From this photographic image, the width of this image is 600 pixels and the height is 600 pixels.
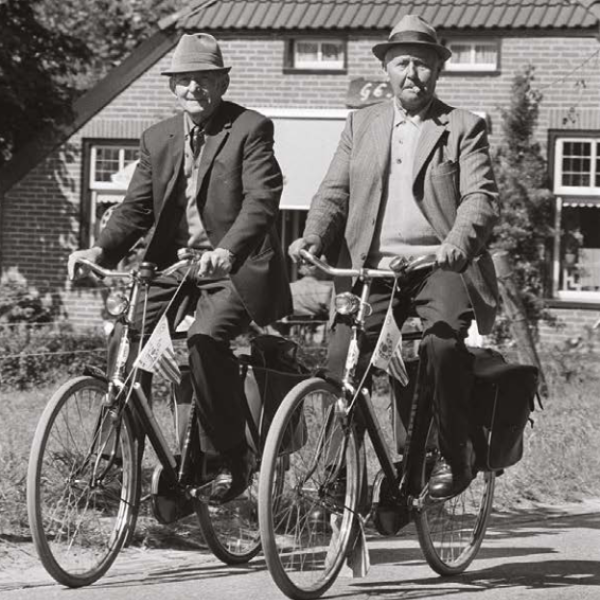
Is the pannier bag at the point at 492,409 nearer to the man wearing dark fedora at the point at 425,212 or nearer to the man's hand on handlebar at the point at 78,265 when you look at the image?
the man wearing dark fedora at the point at 425,212

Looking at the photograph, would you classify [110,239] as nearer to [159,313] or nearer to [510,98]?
[159,313]

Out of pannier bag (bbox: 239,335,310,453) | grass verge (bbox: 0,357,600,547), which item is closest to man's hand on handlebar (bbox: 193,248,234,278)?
pannier bag (bbox: 239,335,310,453)

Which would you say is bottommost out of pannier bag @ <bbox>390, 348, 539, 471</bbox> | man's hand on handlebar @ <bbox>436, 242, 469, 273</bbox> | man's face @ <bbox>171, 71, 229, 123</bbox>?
pannier bag @ <bbox>390, 348, 539, 471</bbox>

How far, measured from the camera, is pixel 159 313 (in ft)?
21.8

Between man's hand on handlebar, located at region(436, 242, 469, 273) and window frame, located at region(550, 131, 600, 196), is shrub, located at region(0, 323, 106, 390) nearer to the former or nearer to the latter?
window frame, located at region(550, 131, 600, 196)

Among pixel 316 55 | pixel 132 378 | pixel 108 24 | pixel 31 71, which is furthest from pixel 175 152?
pixel 108 24

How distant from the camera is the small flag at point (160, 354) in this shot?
6.23 meters

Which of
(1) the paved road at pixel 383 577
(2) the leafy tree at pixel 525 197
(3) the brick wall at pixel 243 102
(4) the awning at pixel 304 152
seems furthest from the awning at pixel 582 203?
(1) the paved road at pixel 383 577

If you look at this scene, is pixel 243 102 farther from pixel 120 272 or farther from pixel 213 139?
pixel 120 272

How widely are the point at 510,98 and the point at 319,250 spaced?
12.9 meters

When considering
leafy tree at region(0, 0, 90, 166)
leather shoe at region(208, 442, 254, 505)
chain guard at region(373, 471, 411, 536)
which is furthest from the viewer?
leafy tree at region(0, 0, 90, 166)

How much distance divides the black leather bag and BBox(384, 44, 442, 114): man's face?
1103 millimetres

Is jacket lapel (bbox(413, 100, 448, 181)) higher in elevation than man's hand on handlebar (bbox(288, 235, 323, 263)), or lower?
higher

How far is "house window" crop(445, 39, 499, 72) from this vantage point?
19156 mm
